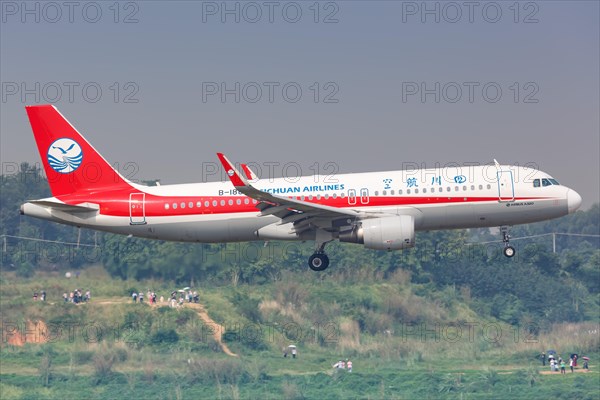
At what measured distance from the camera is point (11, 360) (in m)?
103

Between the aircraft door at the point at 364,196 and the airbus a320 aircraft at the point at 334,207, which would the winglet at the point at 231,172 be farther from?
the aircraft door at the point at 364,196

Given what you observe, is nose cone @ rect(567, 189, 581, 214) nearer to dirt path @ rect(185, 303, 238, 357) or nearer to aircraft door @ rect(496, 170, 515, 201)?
aircraft door @ rect(496, 170, 515, 201)

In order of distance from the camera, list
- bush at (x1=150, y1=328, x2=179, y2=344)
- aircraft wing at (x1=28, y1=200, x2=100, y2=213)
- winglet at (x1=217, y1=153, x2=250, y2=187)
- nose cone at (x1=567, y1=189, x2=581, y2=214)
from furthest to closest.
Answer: bush at (x1=150, y1=328, x2=179, y2=344), aircraft wing at (x1=28, y1=200, x2=100, y2=213), nose cone at (x1=567, y1=189, x2=581, y2=214), winglet at (x1=217, y1=153, x2=250, y2=187)

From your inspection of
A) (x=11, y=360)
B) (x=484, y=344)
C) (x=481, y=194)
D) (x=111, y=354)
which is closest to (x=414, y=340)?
(x=484, y=344)

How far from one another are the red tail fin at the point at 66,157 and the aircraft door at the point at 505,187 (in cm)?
1997

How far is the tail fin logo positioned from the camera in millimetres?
61562

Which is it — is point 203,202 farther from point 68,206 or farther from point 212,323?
point 212,323

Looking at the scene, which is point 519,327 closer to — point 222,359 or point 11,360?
point 222,359

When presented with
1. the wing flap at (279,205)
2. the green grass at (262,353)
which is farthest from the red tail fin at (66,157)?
the green grass at (262,353)

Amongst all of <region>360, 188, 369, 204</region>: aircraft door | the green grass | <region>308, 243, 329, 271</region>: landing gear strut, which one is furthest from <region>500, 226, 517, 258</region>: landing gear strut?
the green grass

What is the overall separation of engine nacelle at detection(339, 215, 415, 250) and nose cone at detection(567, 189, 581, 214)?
28.6ft

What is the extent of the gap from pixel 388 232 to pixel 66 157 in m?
19.1

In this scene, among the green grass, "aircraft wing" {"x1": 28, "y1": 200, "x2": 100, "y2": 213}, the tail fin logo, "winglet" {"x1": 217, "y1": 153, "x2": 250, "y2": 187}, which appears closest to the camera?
"winglet" {"x1": 217, "y1": 153, "x2": 250, "y2": 187}

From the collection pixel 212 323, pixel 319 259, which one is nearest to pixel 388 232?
pixel 319 259
